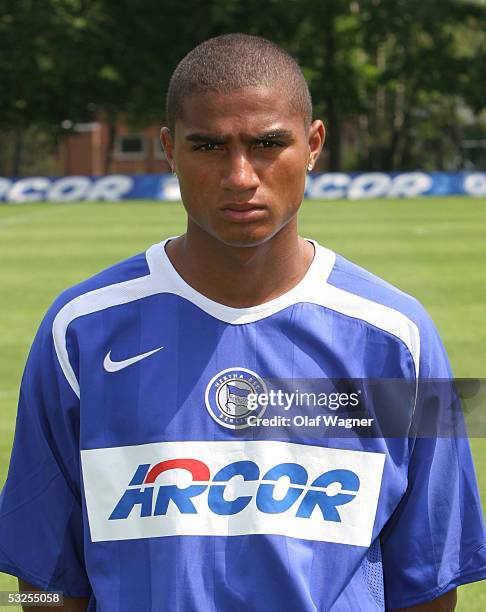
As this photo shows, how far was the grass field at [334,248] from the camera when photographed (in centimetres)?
889

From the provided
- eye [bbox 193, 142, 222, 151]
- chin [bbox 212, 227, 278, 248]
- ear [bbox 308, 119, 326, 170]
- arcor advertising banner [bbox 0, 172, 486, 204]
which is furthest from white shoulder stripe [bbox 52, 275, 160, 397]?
arcor advertising banner [bbox 0, 172, 486, 204]

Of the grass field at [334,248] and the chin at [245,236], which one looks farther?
the grass field at [334,248]

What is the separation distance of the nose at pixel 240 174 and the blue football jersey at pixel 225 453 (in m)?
0.25

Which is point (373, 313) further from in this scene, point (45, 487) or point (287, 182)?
point (45, 487)

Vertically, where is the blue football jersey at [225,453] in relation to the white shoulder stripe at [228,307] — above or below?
below

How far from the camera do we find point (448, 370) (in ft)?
7.61

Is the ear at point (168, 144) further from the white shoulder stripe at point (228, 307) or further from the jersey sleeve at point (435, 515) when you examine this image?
the jersey sleeve at point (435, 515)

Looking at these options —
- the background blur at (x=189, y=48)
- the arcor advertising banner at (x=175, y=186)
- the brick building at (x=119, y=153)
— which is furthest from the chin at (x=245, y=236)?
the brick building at (x=119, y=153)

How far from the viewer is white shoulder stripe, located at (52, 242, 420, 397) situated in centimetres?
225

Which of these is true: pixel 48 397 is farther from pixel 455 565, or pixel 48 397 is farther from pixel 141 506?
pixel 455 565

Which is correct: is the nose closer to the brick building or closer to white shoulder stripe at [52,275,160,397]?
white shoulder stripe at [52,275,160,397]

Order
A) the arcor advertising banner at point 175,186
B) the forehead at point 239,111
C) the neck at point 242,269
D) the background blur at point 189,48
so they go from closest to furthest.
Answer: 1. the forehead at point 239,111
2. the neck at point 242,269
3. the arcor advertising banner at point 175,186
4. the background blur at point 189,48

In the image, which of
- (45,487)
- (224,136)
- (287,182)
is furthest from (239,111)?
(45,487)

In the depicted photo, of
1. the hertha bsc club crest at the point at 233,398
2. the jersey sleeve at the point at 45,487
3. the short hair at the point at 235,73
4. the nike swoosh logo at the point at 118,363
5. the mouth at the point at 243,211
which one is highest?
the short hair at the point at 235,73
